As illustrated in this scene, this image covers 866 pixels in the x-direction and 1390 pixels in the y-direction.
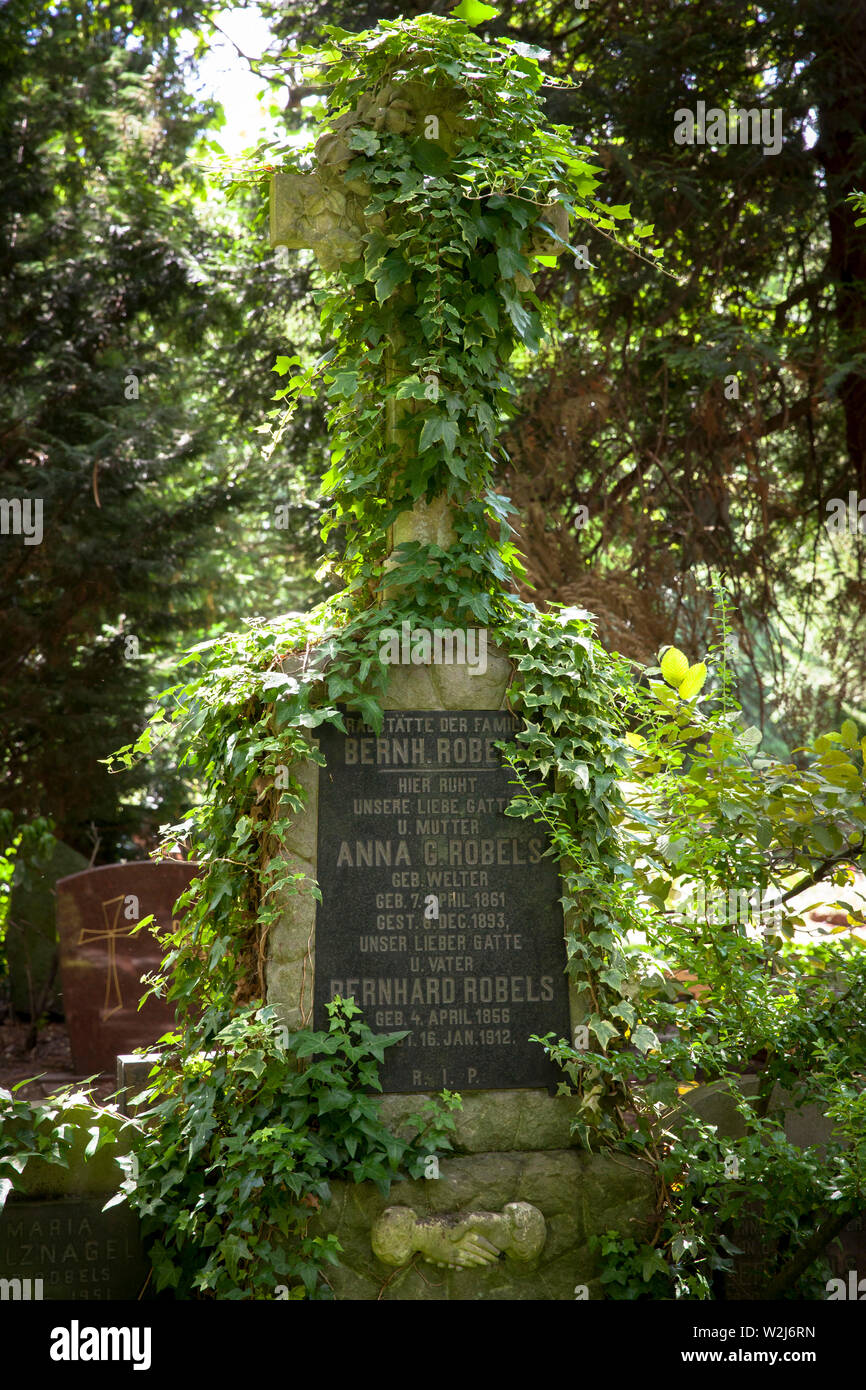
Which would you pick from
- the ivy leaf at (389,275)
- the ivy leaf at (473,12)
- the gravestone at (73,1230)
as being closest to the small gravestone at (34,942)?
the gravestone at (73,1230)

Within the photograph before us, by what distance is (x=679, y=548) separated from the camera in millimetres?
8320

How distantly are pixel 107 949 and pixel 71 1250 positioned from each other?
126 inches

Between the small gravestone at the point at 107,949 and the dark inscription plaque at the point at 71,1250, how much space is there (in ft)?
10.1

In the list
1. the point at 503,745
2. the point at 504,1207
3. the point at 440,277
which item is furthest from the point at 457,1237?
the point at 440,277

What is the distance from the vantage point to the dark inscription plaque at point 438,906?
143 inches

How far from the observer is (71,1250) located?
3.51 meters

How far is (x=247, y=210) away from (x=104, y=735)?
5471 millimetres

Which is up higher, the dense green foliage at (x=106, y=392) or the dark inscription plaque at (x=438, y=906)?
the dense green foliage at (x=106, y=392)

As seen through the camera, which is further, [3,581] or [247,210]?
[247,210]

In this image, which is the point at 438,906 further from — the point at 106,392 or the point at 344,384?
the point at 106,392

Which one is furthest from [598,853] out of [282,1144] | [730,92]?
[730,92]

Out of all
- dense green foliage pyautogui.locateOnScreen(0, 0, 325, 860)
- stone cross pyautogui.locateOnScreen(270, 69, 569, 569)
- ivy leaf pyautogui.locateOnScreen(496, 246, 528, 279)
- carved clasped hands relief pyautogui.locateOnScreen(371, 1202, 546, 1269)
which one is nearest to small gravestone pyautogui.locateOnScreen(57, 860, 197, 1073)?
dense green foliage pyautogui.locateOnScreen(0, 0, 325, 860)

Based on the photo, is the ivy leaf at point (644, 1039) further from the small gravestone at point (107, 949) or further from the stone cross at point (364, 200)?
the small gravestone at point (107, 949)
